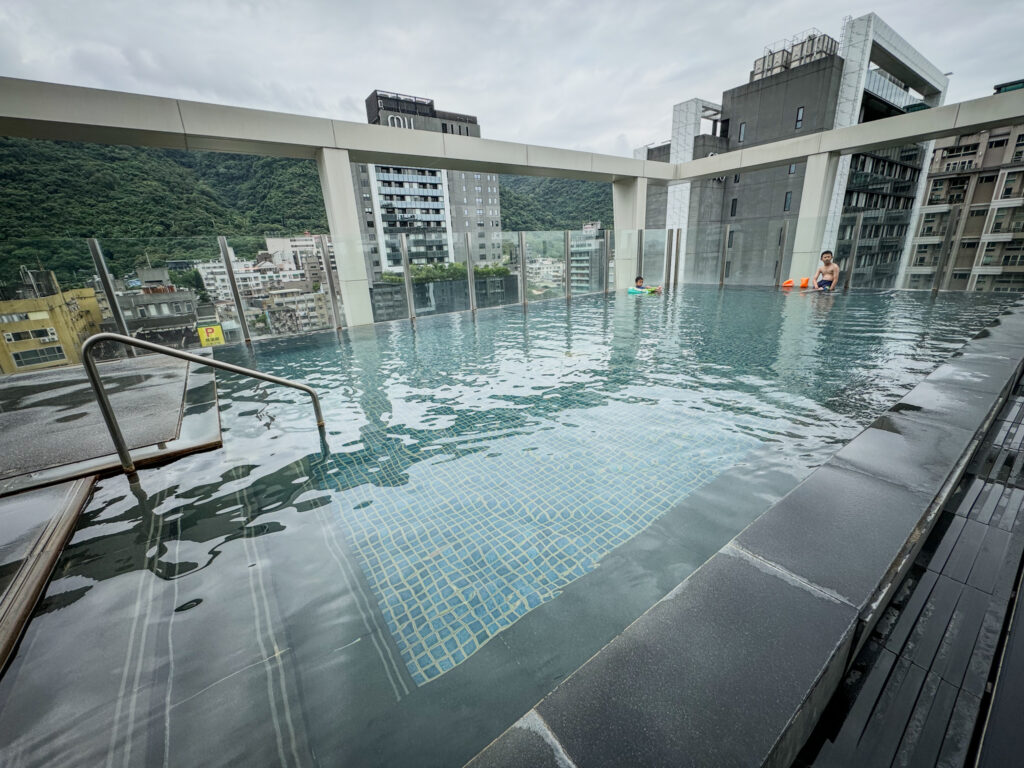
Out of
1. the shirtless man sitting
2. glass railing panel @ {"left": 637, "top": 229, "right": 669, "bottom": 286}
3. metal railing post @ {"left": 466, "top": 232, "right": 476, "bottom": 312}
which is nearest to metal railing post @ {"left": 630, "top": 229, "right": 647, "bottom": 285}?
glass railing panel @ {"left": 637, "top": 229, "right": 669, "bottom": 286}

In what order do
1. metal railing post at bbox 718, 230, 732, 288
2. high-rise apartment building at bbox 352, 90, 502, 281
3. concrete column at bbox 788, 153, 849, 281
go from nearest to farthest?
concrete column at bbox 788, 153, 849, 281 < metal railing post at bbox 718, 230, 732, 288 < high-rise apartment building at bbox 352, 90, 502, 281

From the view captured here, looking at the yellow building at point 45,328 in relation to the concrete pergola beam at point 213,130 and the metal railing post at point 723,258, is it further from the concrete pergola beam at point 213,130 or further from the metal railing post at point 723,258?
the metal railing post at point 723,258

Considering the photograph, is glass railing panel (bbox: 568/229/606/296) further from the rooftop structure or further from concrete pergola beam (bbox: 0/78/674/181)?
the rooftop structure

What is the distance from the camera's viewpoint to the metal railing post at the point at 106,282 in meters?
5.99

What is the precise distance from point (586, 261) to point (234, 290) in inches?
361

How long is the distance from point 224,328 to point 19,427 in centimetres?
459

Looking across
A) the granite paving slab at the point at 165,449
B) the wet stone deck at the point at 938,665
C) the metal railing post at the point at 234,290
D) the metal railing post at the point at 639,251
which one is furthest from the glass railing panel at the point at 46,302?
the metal railing post at the point at 639,251

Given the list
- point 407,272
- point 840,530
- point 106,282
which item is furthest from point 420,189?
point 840,530

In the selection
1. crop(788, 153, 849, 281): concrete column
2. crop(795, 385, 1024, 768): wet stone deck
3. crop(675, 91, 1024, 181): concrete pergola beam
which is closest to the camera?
crop(795, 385, 1024, 768): wet stone deck

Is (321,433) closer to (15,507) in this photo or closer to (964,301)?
(15,507)

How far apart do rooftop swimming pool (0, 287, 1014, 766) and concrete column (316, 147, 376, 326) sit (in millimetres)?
4416

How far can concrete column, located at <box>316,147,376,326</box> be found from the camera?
8094mm

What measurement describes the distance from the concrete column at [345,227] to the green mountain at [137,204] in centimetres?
146

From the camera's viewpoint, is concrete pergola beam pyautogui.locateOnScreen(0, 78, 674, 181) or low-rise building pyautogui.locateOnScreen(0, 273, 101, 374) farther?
concrete pergola beam pyautogui.locateOnScreen(0, 78, 674, 181)
